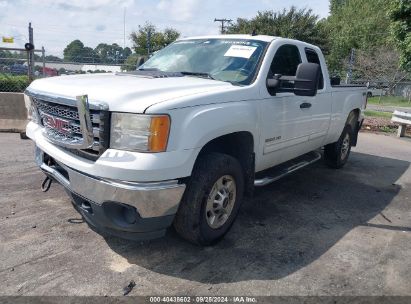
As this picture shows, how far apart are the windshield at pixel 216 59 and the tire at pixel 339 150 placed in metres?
2.93

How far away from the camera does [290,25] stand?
1305 inches

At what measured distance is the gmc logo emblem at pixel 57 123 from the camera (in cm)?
334

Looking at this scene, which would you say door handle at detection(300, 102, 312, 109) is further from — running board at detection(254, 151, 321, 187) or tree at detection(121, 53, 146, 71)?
tree at detection(121, 53, 146, 71)

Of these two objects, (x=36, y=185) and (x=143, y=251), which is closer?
(x=143, y=251)

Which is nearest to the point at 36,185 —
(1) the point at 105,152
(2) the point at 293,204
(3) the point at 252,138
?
(1) the point at 105,152

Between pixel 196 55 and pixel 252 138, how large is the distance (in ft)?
4.39

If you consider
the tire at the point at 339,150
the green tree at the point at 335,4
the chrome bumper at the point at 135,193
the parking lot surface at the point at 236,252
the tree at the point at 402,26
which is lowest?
the parking lot surface at the point at 236,252

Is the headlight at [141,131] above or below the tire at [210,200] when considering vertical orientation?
above

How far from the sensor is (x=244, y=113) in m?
3.73

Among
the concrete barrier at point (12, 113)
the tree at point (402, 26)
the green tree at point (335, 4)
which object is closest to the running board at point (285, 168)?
the concrete barrier at point (12, 113)

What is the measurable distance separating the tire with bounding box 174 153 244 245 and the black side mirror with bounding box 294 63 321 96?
0.94m

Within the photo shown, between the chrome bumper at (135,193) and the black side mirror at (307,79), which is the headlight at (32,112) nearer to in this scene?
the chrome bumper at (135,193)

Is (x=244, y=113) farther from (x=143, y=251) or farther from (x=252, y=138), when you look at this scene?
(x=143, y=251)

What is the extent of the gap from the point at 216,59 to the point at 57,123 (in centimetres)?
187
